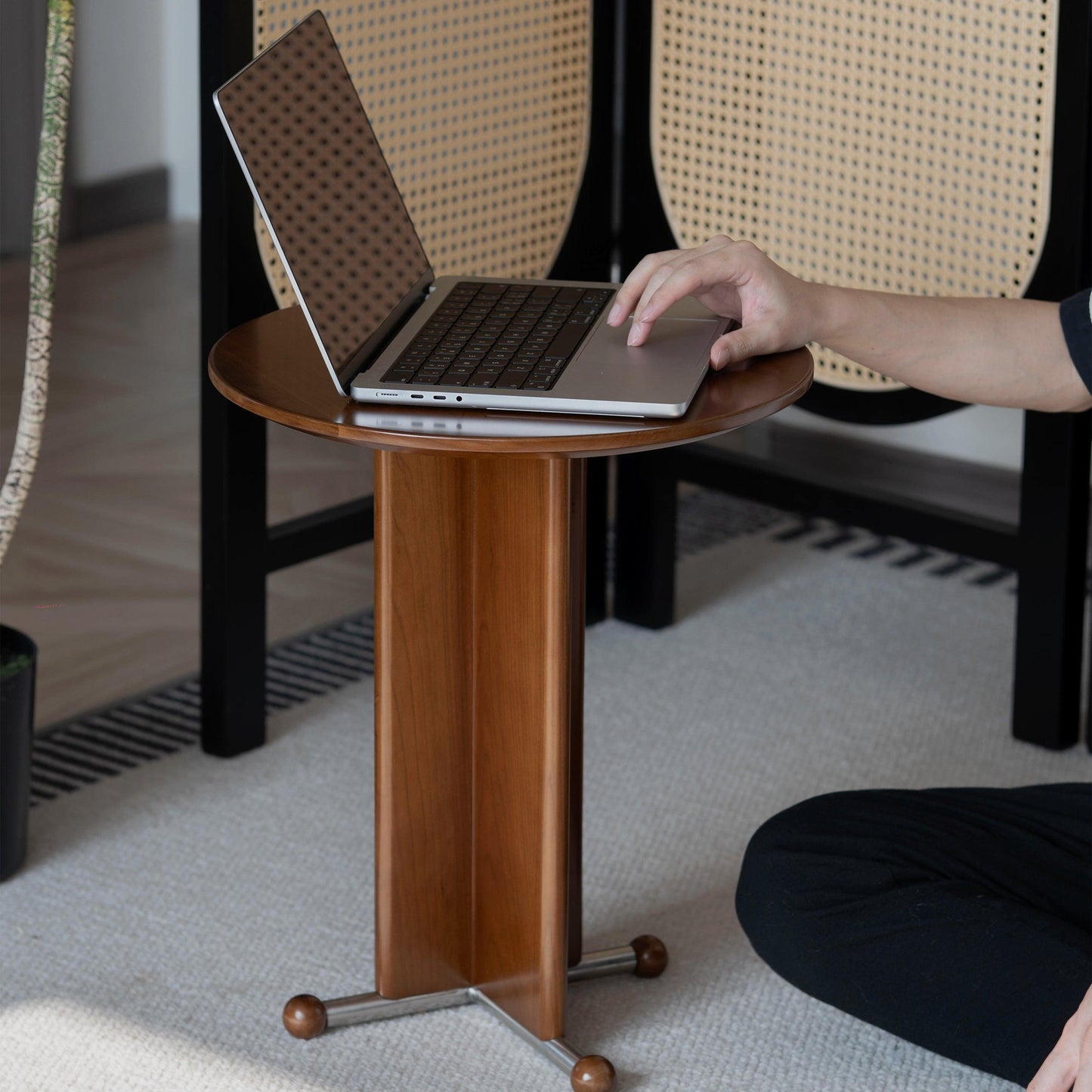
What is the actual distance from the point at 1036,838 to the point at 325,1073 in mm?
595

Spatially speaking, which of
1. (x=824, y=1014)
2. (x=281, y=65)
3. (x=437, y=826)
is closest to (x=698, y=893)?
(x=824, y=1014)

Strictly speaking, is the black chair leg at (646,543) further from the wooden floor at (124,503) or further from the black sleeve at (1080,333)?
the black sleeve at (1080,333)

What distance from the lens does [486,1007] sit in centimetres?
148

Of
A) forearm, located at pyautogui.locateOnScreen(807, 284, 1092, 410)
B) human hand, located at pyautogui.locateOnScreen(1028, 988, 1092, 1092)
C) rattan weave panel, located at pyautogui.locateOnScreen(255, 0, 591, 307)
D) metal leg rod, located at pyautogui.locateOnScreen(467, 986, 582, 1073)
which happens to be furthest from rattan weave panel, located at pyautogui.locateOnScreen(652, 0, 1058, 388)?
human hand, located at pyautogui.locateOnScreen(1028, 988, 1092, 1092)

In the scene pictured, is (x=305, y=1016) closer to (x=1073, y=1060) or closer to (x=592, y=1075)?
(x=592, y=1075)

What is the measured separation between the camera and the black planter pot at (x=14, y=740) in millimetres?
1644

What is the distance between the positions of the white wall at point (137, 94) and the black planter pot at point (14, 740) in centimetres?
292

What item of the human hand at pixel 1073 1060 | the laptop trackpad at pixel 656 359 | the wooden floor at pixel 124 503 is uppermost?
the laptop trackpad at pixel 656 359

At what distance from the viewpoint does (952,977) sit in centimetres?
127

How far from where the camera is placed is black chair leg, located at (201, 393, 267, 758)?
73.5 inches

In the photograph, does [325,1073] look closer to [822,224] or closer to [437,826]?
[437,826]

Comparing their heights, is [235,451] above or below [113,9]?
below

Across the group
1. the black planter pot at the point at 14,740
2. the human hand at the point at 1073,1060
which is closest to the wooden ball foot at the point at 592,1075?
the human hand at the point at 1073,1060

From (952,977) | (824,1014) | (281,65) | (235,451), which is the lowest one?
(824,1014)
